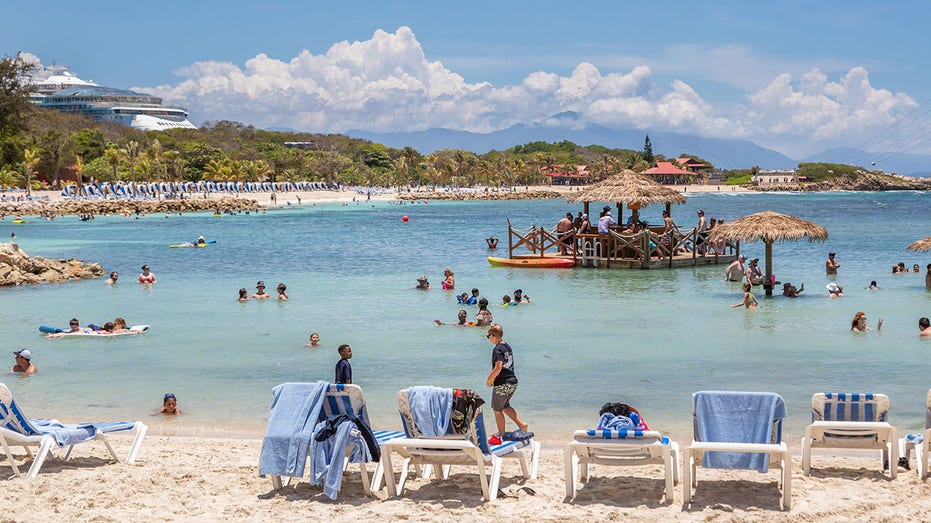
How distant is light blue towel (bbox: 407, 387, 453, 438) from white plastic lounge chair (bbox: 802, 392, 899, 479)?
2976mm

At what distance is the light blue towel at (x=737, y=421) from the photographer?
7047mm

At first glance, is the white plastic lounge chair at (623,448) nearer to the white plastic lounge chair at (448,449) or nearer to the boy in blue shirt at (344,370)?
the white plastic lounge chair at (448,449)

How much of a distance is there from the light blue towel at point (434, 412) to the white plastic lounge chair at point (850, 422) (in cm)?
298

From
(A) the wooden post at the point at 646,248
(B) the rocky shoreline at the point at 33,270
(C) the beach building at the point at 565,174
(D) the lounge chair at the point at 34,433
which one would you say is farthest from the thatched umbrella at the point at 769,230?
(C) the beach building at the point at 565,174

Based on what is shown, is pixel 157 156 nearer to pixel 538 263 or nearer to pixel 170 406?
pixel 538 263

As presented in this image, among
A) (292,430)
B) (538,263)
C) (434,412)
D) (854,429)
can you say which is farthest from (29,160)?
(854,429)

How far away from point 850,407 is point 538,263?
75.6 ft

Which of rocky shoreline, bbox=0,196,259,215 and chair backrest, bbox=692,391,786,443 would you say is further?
rocky shoreline, bbox=0,196,259,215

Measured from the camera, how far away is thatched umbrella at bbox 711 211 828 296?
886 inches

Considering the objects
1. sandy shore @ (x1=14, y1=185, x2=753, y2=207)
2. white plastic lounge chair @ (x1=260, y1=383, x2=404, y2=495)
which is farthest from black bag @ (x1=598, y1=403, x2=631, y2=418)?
sandy shore @ (x1=14, y1=185, x2=753, y2=207)

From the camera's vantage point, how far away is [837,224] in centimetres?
6869

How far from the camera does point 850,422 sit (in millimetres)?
7457

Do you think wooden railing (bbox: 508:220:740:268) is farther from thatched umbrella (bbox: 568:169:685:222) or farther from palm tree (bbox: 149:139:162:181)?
palm tree (bbox: 149:139:162:181)

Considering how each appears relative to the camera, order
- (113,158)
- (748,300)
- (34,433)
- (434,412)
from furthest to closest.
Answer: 1. (113,158)
2. (748,300)
3. (34,433)
4. (434,412)
